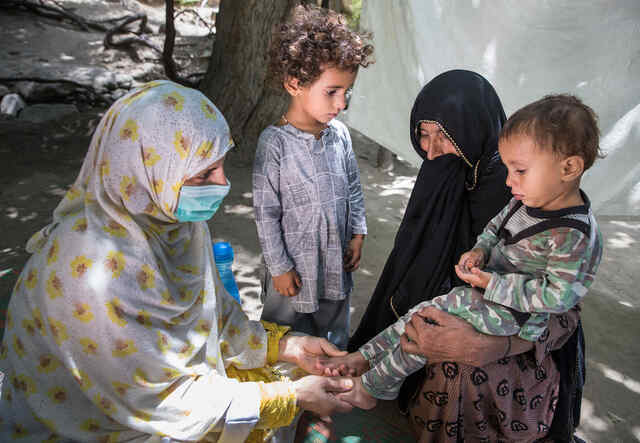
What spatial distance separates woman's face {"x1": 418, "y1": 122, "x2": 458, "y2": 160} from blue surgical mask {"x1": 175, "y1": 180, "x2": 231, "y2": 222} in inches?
39.2

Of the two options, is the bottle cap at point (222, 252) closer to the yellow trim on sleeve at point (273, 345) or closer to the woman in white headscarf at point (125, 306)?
the yellow trim on sleeve at point (273, 345)

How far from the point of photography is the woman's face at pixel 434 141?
2.19 metres

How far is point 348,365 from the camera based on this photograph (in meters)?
2.19

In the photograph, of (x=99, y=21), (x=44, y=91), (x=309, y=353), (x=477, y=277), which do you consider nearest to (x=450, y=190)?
(x=477, y=277)

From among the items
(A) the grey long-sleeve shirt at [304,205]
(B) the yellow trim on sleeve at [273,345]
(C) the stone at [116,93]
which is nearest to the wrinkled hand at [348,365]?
(B) the yellow trim on sleeve at [273,345]

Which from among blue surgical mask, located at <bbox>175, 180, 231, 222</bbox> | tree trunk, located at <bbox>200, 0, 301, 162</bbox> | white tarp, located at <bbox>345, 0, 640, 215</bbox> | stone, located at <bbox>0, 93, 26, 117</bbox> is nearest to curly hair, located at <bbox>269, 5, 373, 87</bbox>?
blue surgical mask, located at <bbox>175, 180, 231, 222</bbox>

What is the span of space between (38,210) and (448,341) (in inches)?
151

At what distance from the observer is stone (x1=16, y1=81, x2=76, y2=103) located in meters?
6.78

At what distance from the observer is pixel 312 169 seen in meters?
2.28

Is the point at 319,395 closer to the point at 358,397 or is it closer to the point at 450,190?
the point at 358,397

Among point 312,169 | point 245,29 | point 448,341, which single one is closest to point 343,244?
point 312,169

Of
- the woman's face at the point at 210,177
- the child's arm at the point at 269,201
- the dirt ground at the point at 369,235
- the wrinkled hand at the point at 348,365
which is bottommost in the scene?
the dirt ground at the point at 369,235

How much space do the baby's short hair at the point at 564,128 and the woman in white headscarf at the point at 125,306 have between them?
3.47 ft

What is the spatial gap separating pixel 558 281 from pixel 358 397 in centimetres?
94
